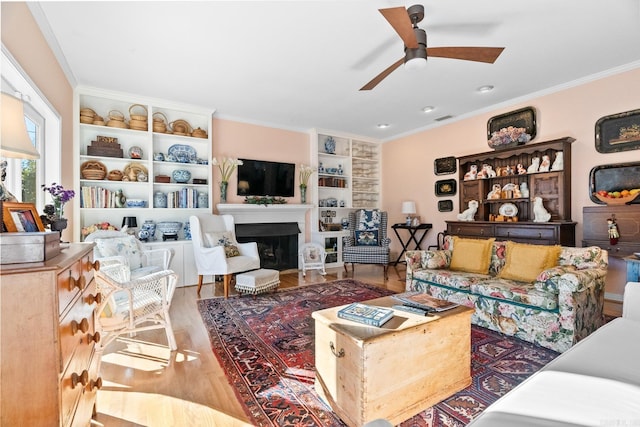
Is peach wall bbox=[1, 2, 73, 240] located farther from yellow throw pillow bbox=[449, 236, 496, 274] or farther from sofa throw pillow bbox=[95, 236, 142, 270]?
yellow throw pillow bbox=[449, 236, 496, 274]

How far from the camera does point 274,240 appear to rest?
16.9 ft

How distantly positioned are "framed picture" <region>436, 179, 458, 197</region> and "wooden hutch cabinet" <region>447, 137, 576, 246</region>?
329 mm

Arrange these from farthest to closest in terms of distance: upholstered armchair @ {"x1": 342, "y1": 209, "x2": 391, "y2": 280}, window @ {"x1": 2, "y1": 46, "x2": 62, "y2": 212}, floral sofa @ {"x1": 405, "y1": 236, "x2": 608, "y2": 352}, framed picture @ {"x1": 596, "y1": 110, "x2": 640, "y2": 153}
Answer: upholstered armchair @ {"x1": 342, "y1": 209, "x2": 391, "y2": 280} < framed picture @ {"x1": 596, "y1": 110, "x2": 640, "y2": 153} < floral sofa @ {"x1": 405, "y1": 236, "x2": 608, "y2": 352} < window @ {"x1": 2, "y1": 46, "x2": 62, "y2": 212}

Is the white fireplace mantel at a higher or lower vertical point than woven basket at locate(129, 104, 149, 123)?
lower

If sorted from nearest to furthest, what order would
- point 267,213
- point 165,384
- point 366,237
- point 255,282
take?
point 165,384 < point 255,282 < point 267,213 < point 366,237

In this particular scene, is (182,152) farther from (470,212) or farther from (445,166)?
(470,212)

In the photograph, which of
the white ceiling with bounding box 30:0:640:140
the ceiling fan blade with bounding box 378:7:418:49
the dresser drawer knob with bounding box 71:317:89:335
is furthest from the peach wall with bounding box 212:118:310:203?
the dresser drawer knob with bounding box 71:317:89:335

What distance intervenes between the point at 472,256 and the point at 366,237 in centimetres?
221

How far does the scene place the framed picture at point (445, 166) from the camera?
5012mm

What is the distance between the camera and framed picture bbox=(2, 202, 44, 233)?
3.13ft

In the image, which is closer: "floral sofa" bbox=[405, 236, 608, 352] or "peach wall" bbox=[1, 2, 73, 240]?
"peach wall" bbox=[1, 2, 73, 240]

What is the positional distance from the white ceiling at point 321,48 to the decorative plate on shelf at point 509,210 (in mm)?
1491

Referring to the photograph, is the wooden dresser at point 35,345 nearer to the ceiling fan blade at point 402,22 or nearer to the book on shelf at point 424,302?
the book on shelf at point 424,302

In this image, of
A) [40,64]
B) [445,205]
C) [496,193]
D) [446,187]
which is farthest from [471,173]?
[40,64]
